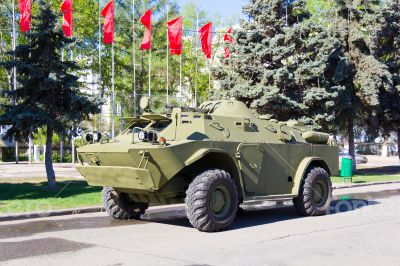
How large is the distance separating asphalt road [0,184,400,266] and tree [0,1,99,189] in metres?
5.44

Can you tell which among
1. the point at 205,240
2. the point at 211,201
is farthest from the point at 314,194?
the point at 205,240

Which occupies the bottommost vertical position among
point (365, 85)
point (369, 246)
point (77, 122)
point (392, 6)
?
point (369, 246)

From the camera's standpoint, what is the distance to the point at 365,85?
2488 centimetres

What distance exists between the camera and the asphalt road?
23.0 feet

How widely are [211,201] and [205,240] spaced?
3.31 ft

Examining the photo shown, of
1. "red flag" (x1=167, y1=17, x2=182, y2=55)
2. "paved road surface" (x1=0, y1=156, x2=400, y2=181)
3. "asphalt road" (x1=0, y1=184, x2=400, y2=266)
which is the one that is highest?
"red flag" (x1=167, y1=17, x2=182, y2=55)

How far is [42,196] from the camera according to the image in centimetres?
1466

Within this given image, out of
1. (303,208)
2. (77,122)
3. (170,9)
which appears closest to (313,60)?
(77,122)

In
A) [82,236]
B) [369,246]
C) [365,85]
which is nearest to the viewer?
[369,246]

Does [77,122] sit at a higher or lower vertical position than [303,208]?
higher

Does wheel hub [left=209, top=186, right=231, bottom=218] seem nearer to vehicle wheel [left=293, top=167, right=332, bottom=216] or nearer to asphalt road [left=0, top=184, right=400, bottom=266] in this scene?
asphalt road [left=0, top=184, right=400, bottom=266]

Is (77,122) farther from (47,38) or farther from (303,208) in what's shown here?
(303,208)

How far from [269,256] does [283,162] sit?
403 cm

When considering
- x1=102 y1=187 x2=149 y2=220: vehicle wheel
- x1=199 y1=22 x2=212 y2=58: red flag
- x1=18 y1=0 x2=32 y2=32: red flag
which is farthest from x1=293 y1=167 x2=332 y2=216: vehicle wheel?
x1=199 y1=22 x2=212 y2=58: red flag
